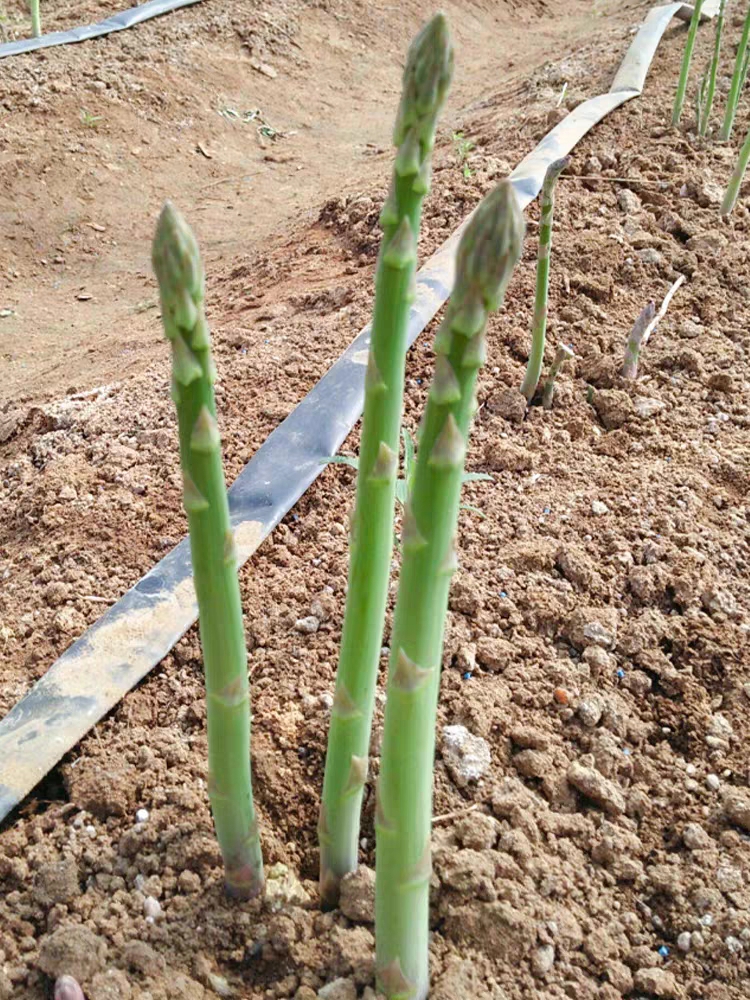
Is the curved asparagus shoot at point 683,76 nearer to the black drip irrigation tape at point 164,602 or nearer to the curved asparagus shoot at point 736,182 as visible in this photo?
the curved asparagus shoot at point 736,182

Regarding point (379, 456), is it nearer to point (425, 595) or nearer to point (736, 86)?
point (425, 595)

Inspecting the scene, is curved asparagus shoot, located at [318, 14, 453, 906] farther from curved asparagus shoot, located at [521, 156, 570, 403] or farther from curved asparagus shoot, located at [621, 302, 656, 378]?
curved asparagus shoot, located at [621, 302, 656, 378]

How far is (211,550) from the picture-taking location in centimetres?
121

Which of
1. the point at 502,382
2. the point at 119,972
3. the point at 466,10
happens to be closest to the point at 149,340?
the point at 502,382

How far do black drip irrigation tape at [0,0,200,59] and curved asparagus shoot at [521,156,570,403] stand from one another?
5.62 m

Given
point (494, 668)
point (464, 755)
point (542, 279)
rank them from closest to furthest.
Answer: point (464, 755), point (494, 668), point (542, 279)

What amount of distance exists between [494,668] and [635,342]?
4.34ft

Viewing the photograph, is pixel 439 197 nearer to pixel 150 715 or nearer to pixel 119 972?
pixel 150 715

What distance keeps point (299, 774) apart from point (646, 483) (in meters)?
1.34

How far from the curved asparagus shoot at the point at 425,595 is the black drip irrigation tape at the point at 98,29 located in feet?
23.3

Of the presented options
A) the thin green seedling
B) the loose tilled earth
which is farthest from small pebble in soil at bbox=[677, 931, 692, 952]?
the thin green seedling

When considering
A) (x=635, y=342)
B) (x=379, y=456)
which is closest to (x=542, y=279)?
(x=635, y=342)

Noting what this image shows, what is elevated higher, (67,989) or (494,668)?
(494,668)

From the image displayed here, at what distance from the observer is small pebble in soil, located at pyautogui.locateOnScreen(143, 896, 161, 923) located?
1.60 metres
